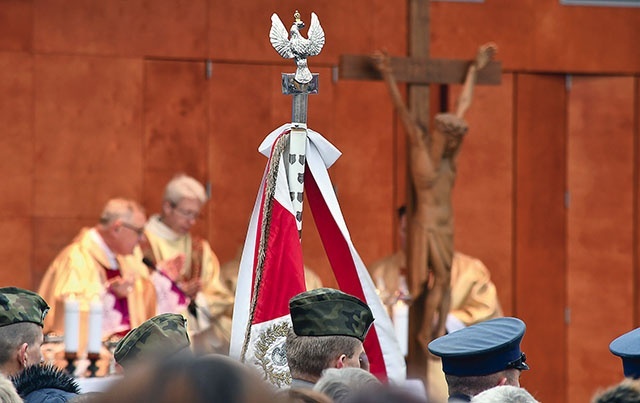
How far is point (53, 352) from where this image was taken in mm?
7113

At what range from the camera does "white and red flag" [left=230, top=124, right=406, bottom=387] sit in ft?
15.7

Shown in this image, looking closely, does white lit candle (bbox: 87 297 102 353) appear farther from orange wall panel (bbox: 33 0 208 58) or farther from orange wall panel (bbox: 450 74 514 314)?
orange wall panel (bbox: 450 74 514 314)

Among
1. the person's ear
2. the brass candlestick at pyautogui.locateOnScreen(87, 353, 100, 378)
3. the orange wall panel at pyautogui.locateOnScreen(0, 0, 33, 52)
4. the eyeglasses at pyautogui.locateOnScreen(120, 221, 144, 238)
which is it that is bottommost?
the brass candlestick at pyautogui.locateOnScreen(87, 353, 100, 378)

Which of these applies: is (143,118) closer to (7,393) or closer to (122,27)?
(122,27)

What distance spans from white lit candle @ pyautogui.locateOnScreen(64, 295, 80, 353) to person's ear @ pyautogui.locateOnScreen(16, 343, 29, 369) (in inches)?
117

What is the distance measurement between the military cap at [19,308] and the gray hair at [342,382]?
163 centimetres

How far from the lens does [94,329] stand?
23.4 ft

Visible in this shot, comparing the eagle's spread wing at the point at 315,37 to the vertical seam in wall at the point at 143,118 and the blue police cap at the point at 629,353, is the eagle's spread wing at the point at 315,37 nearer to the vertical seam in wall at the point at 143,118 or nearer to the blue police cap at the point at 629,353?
the blue police cap at the point at 629,353

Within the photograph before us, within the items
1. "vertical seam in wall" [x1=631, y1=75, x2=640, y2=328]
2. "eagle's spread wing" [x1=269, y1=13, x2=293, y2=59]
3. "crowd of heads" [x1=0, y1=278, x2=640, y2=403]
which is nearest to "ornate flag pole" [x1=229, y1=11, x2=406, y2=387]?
"eagle's spread wing" [x1=269, y1=13, x2=293, y2=59]

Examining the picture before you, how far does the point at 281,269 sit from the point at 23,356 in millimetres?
1164

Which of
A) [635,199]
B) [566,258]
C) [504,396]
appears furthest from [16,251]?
[504,396]

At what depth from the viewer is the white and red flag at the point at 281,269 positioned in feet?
15.7

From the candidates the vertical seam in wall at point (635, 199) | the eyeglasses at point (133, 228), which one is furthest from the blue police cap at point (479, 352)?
the vertical seam in wall at point (635, 199)

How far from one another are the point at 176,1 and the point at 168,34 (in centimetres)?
25
